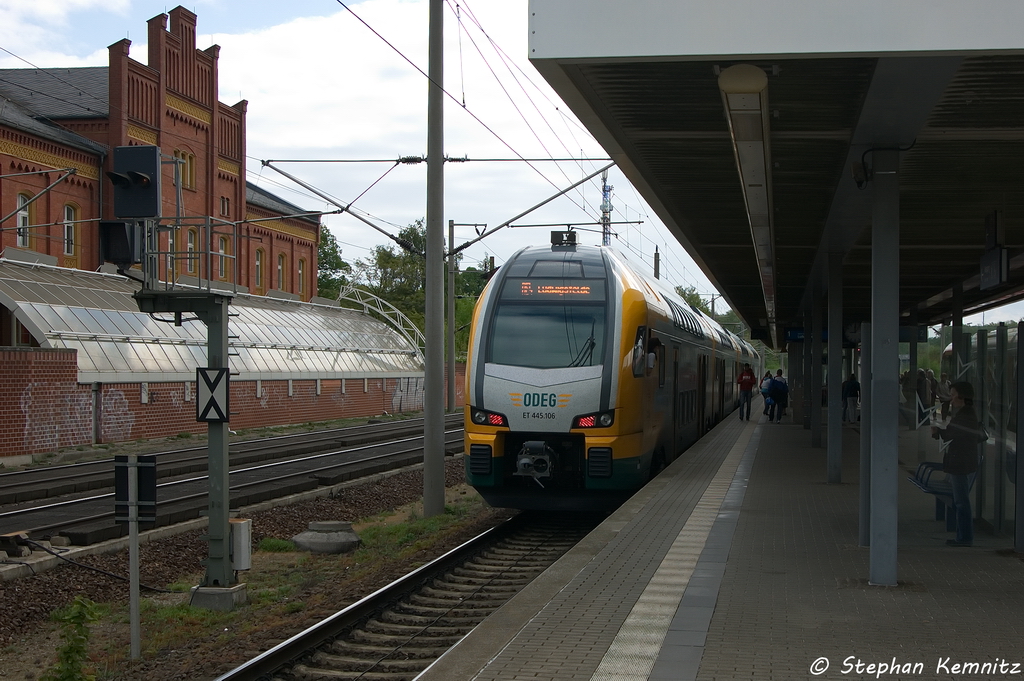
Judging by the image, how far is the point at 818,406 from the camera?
2212 cm

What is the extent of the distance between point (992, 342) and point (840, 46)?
440 cm

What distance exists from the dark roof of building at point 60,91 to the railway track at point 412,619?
104 ft

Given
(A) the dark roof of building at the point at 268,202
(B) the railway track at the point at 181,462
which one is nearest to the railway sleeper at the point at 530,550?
(B) the railway track at the point at 181,462

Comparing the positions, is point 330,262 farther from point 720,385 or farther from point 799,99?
point 799,99

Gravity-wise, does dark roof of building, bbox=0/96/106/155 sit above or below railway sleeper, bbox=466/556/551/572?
above

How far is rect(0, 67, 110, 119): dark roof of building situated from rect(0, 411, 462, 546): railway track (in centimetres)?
2098

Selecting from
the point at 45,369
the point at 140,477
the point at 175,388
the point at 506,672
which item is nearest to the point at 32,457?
the point at 45,369

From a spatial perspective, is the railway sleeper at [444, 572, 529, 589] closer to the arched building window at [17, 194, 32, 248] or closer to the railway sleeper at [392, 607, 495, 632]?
the railway sleeper at [392, 607, 495, 632]

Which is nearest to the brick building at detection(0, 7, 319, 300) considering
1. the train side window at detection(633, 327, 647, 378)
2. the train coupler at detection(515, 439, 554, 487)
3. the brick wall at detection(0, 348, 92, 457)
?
the brick wall at detection(0, 348, 92, 457)

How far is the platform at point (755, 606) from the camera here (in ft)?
18.6

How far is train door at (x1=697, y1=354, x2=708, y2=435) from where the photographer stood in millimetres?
21523

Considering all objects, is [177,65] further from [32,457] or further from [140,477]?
[140,477]

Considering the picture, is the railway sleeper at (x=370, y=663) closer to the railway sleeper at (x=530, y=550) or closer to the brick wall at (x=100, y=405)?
the railway sleeper at (x=530, y=550)

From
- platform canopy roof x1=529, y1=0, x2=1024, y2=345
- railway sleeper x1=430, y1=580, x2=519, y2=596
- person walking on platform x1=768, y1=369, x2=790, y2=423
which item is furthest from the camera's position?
person walking on platform x1=768, y1=369, x2=790, y2=423
